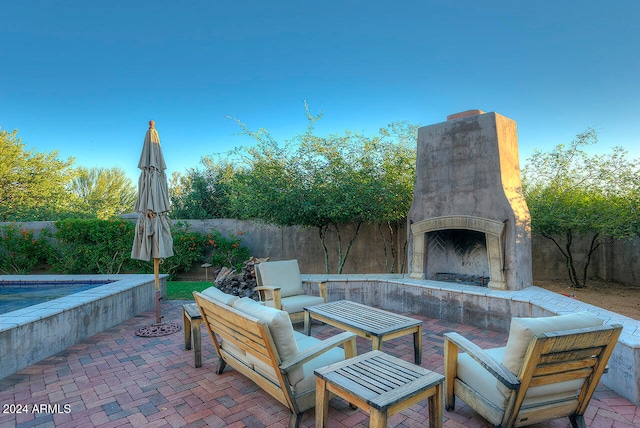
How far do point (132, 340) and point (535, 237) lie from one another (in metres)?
9.51

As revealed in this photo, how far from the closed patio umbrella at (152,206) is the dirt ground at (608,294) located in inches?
303

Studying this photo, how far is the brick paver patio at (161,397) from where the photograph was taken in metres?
2.58

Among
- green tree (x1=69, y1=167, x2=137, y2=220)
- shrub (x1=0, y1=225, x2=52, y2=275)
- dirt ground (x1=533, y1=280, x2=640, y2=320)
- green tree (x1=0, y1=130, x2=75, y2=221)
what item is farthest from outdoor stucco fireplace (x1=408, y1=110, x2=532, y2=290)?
green tree (x1=69, y1=167, x2=137, y2=220)

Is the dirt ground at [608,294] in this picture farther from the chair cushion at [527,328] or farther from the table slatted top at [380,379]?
the table slatted top at [380,379]

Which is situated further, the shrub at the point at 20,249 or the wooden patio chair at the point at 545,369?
the shrub at the point at 20,249

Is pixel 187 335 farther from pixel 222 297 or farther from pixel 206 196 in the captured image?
pixel 206 196

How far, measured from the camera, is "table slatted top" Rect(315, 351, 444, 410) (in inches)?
75.7

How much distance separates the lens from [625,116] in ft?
24.8

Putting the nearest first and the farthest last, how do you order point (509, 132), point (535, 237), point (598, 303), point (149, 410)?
point (149, 410) → point (509, 132) → point (598, 303) → point (535, 237)

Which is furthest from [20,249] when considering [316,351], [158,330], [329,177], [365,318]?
[316,351]

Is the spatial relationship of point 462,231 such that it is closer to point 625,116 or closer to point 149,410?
point 625,116

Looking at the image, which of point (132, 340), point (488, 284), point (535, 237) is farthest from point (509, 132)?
point (132, 340)

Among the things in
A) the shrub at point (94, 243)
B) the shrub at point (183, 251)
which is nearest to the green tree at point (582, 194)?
the shrub at point (183, 251)

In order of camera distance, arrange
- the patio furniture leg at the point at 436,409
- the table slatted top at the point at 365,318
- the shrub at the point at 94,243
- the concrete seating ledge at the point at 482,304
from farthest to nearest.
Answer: the shrub at the point at 94,243, the table slatted top at the point at 365,318, the concrete seating ledge at the point at 482,304, the patio furniture leg at the point at 436,409
